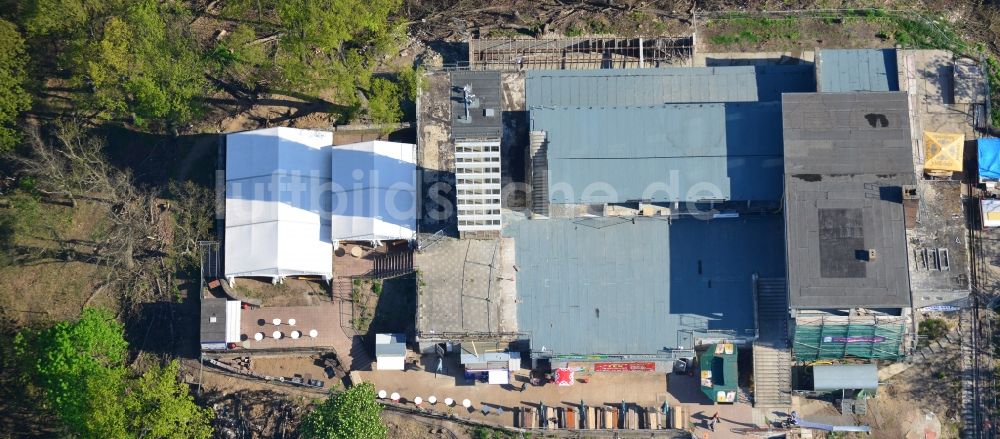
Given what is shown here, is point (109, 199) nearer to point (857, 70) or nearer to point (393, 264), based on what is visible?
point (393, 264)

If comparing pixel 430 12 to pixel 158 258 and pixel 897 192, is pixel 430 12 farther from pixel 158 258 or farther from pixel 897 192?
A: pixel 897 192

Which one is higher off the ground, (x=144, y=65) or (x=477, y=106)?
(x=144, y=65)

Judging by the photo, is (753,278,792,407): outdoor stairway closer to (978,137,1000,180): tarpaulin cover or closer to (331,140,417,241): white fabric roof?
(978,137,1000,180): tarpaulin cover

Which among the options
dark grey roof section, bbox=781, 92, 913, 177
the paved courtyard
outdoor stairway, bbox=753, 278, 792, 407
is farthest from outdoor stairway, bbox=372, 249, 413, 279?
dark grey roof section, bbox=781, 92, 913, 177

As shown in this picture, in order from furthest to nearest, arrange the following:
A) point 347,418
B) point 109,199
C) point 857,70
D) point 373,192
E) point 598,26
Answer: point 598,26 < point 109,199 < point 373,192 < point 857,70 < point 347,418

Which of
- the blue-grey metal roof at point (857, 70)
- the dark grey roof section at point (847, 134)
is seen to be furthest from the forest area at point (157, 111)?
the dark grey roof section at point (847, 134)

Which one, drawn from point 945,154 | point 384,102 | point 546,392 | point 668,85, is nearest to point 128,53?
point 384,102
